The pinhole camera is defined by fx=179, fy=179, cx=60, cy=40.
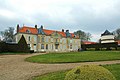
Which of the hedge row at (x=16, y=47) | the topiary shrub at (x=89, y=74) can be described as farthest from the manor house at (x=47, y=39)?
the topiary shrub at (x=89, y=74)

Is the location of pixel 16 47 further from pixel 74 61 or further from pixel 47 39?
pixel 47 39

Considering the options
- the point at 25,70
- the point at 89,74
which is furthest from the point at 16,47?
the point at 89,74

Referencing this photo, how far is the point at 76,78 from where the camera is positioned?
445cm

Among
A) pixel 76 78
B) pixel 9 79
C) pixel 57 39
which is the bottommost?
pixel 9 79

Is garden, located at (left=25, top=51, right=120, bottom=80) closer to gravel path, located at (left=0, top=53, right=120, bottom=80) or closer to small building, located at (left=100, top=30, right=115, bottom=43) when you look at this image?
gravel path, located at (left=0, top=53, right=120, bottom=80)

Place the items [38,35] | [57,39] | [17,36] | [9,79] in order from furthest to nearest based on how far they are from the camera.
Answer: [57,39]
[38,35]
[17,36]
[9,79]

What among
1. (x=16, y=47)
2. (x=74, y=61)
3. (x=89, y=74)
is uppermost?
(x=16, y=47)

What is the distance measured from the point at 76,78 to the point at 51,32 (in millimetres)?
63267

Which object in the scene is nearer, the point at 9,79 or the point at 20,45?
the point at 9,79

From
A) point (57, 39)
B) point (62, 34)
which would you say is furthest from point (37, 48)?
point (62, 34)

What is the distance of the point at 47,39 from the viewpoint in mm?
64562

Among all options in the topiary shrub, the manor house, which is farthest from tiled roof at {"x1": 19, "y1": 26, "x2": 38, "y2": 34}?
the topiary shrub

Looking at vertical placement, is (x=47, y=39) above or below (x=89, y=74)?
above

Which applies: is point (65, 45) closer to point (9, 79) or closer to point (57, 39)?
point (57, 39)
